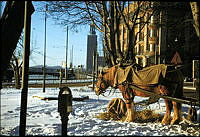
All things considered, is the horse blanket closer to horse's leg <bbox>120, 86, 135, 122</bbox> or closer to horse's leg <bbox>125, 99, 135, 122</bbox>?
horse's leg <bbox>120, 86, 135, 122</bbox>

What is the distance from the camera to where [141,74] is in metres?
5.83

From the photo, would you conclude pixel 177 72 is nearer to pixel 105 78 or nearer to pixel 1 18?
pixel 105 78

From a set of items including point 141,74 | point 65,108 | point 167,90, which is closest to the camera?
point 65,108

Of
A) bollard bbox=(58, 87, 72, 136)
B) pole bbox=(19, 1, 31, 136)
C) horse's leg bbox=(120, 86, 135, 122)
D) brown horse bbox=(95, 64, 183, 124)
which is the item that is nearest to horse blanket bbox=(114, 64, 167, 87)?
brown horse bbox=(95, 64, 183, 124)

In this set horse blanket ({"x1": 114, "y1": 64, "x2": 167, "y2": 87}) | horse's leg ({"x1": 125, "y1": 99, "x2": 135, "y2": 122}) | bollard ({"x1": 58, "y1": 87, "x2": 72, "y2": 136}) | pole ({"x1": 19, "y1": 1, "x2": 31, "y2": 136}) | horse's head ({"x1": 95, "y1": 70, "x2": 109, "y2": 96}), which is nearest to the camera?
pole ({"x1": 19, "y1": 1, "x2": 31, "y2": 136})

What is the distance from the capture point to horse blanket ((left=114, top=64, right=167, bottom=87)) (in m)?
5.45

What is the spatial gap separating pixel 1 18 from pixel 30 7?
2.10 feet

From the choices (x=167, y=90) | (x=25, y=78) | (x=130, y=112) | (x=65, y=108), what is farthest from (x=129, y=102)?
(x=25, y=78)

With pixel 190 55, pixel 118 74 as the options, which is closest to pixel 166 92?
pixel 118 74

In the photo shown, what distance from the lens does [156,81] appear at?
540 cm

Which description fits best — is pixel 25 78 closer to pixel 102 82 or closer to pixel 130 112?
pixel 102 82

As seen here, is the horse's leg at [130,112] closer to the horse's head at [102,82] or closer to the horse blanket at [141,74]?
the horse blanket at [141,74]

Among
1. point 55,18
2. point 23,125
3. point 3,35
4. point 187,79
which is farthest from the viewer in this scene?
point 187,79

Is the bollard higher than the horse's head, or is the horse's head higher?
the horse's head
